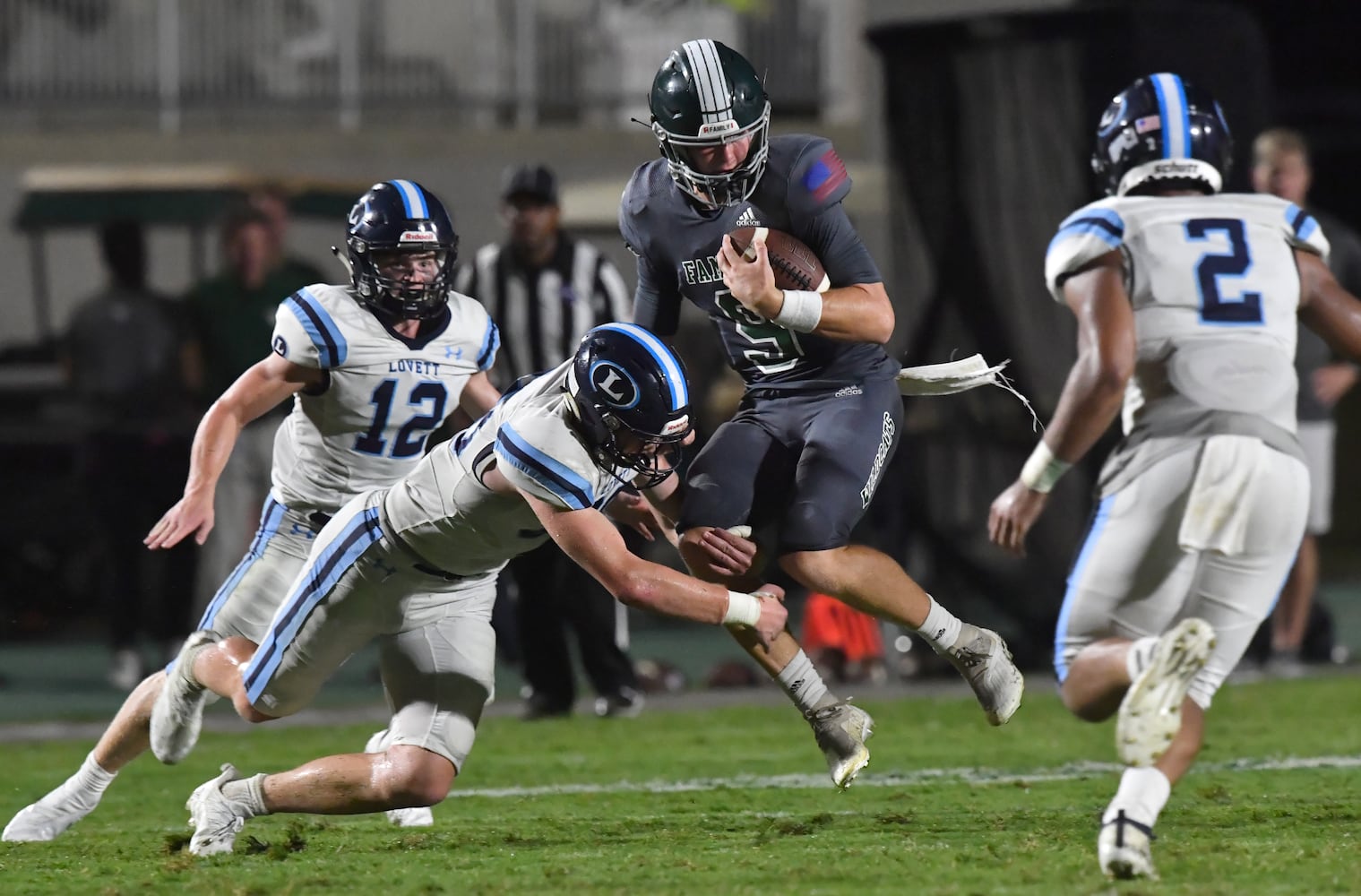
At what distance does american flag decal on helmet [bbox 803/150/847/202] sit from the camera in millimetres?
4781

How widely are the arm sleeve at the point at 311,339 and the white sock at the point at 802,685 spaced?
136 centimetres

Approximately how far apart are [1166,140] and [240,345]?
5.91 m

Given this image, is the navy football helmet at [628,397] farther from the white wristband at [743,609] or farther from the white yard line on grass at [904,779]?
the white yard line on grass at [904,779]

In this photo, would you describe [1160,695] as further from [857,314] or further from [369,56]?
[369,56]

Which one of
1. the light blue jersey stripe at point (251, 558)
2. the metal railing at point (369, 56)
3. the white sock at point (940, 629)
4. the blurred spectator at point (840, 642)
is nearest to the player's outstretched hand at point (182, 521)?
the light blue jersey stripe at point (251, 558)

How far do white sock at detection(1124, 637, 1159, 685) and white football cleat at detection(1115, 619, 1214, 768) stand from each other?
46 millimetres

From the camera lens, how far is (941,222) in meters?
8.99

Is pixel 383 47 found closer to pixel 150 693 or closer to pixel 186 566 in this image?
pixel 186 566

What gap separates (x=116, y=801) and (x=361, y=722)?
192 cm

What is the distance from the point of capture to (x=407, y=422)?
5219mm

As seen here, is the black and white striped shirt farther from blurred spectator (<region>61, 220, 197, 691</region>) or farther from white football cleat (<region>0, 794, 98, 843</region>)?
white football cleat (<region>0, 794, 98, 843</region>)

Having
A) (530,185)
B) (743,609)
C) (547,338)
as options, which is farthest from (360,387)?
(530,185)

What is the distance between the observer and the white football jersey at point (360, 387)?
5.09 metres

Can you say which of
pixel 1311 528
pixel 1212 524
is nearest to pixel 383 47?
pixel 1311 528
